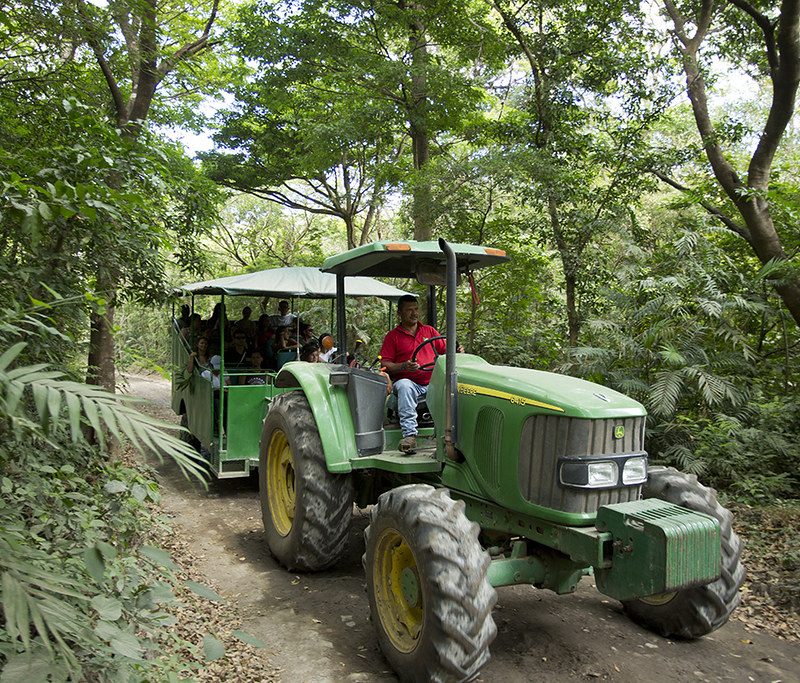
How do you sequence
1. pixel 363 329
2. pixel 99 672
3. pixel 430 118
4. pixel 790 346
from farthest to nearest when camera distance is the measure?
1. pixel 363 329
2. pixel 430 118
3. pixel 790 346
4. pixel 99 672

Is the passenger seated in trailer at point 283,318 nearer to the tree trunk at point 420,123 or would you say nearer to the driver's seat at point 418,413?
the tree trunk at point 420,123

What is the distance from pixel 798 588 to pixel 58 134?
6.57 m

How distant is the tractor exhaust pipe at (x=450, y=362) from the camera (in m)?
3.90

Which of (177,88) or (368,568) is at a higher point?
(177,88)

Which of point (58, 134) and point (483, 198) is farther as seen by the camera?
point (483, 198)

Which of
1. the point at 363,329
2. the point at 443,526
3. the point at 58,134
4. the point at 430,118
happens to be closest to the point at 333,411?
the point at 443,526

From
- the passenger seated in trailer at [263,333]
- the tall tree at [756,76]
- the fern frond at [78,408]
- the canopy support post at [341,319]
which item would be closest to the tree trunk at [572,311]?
the tall tree at [756,76]

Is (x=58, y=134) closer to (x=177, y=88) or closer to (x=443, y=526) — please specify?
(x=443, y=526)

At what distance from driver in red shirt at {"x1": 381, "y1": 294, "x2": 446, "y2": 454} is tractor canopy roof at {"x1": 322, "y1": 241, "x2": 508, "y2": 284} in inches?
11.5

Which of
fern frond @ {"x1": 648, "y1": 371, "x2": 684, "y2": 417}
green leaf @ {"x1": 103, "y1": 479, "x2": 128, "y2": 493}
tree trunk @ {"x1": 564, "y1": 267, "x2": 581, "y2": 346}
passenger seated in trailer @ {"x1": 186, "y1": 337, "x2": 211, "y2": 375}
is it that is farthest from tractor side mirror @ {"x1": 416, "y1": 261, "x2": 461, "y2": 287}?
tree trunk @ {"x1": 564, "y1": 267, "x2": 581, "y2": 346}

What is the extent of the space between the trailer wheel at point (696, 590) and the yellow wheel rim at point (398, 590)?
4.42 feet

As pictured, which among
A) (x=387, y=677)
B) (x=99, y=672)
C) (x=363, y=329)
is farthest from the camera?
(x=363, y=329)

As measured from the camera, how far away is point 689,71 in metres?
9.15

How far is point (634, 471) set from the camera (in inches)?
139
